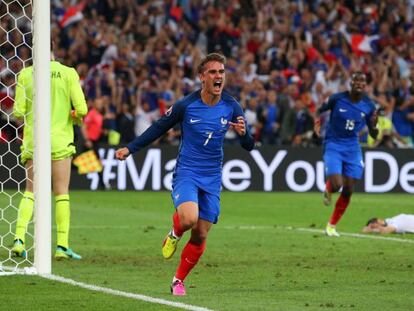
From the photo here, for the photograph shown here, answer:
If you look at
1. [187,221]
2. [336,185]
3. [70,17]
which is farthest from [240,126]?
[70,17]

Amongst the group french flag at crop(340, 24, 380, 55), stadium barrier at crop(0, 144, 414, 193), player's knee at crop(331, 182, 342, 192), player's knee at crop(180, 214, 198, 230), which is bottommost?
stadium barrier at crop(0, 144, 414, 193)

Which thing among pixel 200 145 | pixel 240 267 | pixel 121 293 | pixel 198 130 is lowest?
pixel 240 267

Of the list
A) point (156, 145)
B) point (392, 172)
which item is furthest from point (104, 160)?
point (392, 172)

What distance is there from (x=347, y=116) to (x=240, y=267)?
5.10 meters

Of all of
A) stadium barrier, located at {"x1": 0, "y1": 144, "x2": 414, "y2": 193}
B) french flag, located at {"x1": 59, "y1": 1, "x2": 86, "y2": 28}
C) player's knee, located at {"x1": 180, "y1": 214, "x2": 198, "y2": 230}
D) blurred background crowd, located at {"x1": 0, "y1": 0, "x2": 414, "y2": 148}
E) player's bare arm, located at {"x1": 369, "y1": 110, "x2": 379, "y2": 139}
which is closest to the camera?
player's knee, located at {"x1": 180, "y1": 214, "x2": 198, "y2": 230}

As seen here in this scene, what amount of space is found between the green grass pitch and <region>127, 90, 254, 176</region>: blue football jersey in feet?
3.46

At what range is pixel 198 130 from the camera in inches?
370

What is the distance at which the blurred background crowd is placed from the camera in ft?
83.8

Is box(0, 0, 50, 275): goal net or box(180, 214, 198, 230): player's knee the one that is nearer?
box(180, 214, 198, 230): player's knee

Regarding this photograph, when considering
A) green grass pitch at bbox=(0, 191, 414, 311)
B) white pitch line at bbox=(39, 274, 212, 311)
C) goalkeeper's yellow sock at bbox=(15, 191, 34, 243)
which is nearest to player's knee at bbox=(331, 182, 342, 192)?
green grass pitch at bbox=(0, 191, 414, 311)

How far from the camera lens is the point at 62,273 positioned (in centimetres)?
1053

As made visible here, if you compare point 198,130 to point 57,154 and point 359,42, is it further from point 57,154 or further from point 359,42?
point 359,42

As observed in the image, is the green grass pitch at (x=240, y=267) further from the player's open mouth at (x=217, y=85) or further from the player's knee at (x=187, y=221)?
the player's open mouth at (x=217, y=85)

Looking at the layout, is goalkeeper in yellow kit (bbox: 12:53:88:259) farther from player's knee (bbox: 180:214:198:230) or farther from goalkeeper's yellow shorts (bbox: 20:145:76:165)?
player's knee (bbox: 180:214:198:230)
